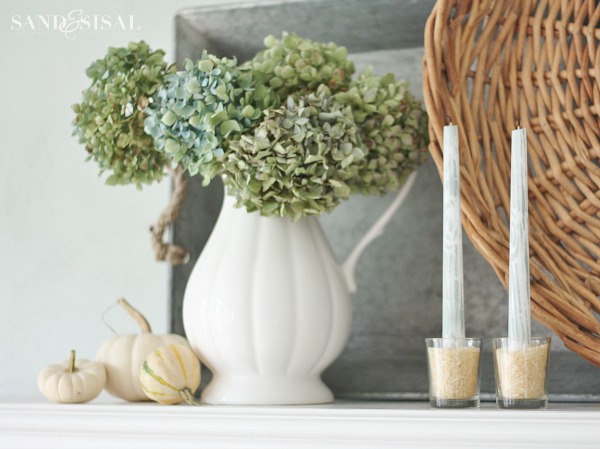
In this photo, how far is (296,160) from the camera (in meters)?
0.79

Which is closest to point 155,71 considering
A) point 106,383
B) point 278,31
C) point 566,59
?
point 278,31

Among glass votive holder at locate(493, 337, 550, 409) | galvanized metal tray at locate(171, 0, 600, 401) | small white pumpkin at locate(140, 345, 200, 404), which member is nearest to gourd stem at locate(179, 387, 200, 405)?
small white pumpkin at locate(140, 345, 200, 404)

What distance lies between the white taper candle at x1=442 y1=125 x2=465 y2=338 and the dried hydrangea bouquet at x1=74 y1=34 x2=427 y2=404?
0.10m

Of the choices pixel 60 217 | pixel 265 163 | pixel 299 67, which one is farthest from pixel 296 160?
pixel 60 217

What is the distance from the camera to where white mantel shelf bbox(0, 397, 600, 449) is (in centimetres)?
66

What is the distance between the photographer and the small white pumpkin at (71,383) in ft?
2.76

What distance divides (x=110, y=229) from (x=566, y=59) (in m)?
0.62

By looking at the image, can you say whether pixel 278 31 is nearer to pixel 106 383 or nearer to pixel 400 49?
pixel 400 49

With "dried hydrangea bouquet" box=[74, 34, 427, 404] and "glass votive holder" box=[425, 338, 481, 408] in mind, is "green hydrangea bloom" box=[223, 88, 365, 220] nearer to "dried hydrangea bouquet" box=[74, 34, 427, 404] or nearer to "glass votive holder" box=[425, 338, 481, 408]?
"dried hydrangea bouquet" box=[74, 34, 427, 404]

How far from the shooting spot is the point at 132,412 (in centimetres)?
75

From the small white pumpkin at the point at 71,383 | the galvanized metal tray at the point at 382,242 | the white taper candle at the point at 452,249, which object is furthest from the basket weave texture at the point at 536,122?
the small white pumpkin at the point at 71,383

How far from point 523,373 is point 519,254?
0.34 feet

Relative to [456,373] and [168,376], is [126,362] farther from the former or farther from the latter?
[456,373]

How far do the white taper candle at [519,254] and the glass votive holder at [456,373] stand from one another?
41 mm
